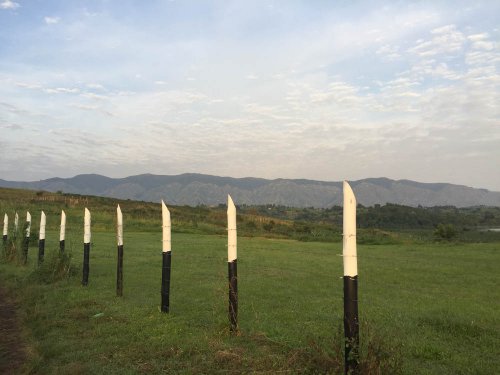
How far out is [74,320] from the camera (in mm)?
9969

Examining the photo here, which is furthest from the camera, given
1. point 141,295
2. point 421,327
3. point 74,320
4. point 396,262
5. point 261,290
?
point 396,262

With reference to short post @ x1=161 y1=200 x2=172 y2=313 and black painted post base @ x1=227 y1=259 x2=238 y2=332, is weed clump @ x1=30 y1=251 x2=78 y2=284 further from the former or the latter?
black painted post base @ x1=227 y1=259 x2=238 y2=332

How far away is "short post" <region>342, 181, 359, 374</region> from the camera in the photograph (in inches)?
211

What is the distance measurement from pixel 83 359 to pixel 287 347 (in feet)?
11.0

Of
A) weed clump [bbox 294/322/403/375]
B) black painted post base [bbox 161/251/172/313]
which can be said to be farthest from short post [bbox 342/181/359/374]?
black painted post base [bbox 161/251/172/313]

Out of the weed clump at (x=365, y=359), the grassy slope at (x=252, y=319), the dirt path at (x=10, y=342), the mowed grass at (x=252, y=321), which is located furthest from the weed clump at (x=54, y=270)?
the weed clump at (x=365, y=359)

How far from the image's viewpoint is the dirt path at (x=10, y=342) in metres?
7.62

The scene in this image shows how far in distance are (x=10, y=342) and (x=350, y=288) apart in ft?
23.7

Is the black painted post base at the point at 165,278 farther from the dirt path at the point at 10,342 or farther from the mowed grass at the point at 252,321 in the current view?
the dirt path at the point at 10,342

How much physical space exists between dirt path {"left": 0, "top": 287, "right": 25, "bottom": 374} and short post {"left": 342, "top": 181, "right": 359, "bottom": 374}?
17.7ft

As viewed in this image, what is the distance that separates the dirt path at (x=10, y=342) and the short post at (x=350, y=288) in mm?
5391

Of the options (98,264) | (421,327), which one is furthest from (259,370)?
(98,264)

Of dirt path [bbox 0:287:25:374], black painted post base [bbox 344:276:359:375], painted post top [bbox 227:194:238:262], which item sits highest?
painted post top [bbox 227:194:238:262]

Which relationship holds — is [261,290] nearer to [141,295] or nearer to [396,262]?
[141,295]
